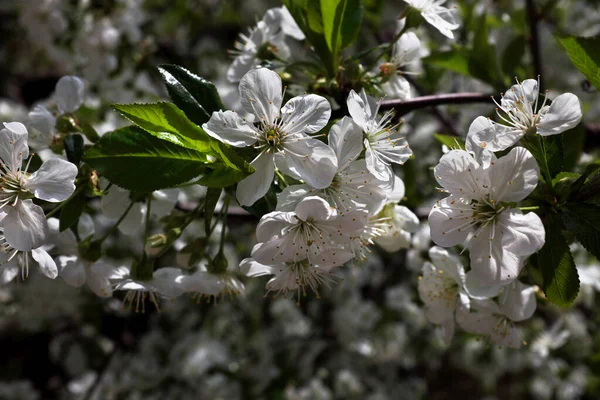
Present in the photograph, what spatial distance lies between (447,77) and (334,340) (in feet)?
5.35

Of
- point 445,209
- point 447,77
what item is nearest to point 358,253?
point 445,209

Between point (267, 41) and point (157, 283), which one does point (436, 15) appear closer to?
point (267, 41)

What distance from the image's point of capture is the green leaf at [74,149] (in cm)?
92

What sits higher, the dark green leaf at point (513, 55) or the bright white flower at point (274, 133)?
the bright white flower at point (274, 133)

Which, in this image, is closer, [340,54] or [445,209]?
[445,209]

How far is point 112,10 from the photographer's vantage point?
7.60 feet

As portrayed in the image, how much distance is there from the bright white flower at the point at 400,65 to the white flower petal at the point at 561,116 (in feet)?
1.04

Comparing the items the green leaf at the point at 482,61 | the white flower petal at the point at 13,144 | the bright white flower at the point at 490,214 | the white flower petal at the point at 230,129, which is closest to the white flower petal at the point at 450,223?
the bright white flower at the point at 490,214

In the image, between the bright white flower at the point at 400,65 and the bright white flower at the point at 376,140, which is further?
the bright white flower at the point at 400,65

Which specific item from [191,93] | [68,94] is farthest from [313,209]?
[68,94]

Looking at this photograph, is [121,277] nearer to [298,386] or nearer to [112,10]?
[112,10]

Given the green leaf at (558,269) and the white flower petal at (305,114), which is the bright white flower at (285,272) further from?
the green leaf at (558,269)

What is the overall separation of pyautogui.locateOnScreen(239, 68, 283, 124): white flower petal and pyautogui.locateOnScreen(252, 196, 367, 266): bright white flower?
18 centimetres

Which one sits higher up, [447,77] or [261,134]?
[261,134]
